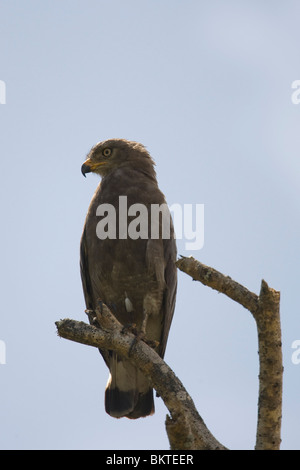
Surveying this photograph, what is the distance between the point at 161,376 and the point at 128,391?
223 cm

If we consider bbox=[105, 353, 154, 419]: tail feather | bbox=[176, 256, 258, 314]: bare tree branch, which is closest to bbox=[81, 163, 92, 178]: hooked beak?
bbox=[105, 353, 154, 419]: tail feather

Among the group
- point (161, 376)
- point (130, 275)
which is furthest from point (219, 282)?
point (130, 275)

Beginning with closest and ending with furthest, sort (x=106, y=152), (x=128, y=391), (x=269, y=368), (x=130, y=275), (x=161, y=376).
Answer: (x=269, y=368)
(x=161, y=376)
(x=130, y=275)
(x=128, y=391)
(x=106, y=152)

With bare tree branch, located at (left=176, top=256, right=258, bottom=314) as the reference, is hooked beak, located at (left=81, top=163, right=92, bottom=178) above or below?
above

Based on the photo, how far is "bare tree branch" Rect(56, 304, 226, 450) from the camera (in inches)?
177

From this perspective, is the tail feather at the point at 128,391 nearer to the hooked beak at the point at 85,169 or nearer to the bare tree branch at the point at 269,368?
the hooked beak at the point at 85,169

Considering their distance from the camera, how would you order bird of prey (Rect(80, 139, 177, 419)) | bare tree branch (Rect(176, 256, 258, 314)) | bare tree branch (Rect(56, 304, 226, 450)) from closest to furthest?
bare tree branch (Rect(56, 304, 226, 450)) < bare tree branch (Rect(176, 256, 258, 314)) < bird of prey (Rect(80, 139, 177, 419))

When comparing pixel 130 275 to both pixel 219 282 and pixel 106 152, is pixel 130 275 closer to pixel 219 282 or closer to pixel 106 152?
pixel 106 152

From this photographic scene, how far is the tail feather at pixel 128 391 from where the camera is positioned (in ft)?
24.0

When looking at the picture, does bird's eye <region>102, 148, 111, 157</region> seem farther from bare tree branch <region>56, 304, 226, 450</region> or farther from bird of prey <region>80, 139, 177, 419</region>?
bare tree branch <region>56, 304, 226, 450</region>

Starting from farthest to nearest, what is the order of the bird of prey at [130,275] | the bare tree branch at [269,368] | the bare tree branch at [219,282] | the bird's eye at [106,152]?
the bird's eye at [106,152] → the bird of prey at [130,275] → the bare tree branch at [219,282] → the bare tree branch at [269,368]

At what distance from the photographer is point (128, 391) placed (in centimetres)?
738

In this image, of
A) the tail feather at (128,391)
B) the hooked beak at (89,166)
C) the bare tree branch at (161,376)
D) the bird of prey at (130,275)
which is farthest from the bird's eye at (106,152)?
the bare tree branch at (161,376)
